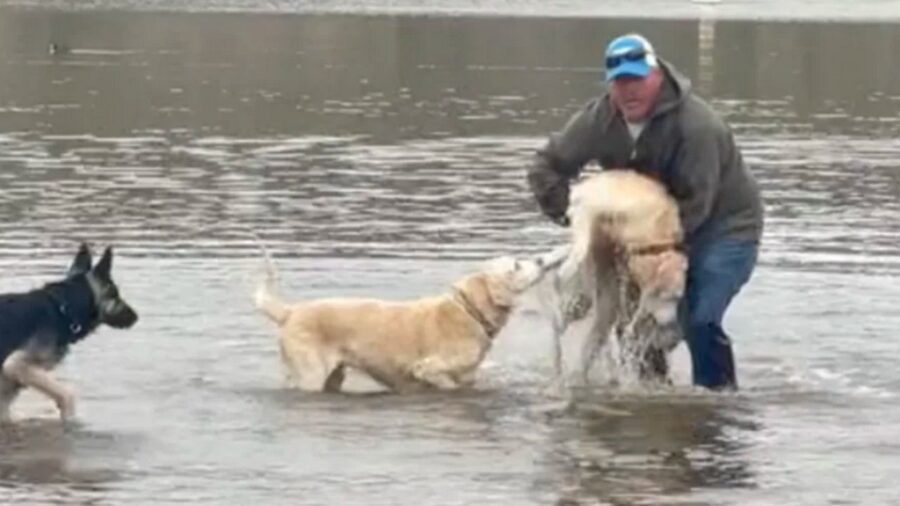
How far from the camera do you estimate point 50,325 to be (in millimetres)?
10016

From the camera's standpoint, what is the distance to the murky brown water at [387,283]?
904 cm

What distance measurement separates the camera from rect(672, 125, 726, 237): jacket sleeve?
1015 cm

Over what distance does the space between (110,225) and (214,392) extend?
20.9ft

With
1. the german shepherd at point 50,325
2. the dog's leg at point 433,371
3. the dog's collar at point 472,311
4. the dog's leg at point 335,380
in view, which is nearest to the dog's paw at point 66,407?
the german shepherd at point 50,325

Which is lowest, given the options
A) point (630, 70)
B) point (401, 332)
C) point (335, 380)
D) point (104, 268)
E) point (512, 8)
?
point (512, 8)

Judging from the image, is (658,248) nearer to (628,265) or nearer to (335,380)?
(628,265)

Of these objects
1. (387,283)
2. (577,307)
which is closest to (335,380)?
(577,307)

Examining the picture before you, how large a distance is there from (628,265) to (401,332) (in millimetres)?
1101

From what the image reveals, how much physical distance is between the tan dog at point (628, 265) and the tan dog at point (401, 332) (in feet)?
0.92

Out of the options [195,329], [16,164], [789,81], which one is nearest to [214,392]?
[195,329]

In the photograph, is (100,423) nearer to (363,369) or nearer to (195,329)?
(363,369)

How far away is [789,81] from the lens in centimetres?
3669

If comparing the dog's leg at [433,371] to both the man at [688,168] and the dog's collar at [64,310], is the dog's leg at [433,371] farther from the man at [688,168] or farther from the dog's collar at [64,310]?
the dog's collar at [64,310]

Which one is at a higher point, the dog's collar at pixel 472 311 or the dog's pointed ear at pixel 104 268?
the dog's pointed ear at pixel 104 268
